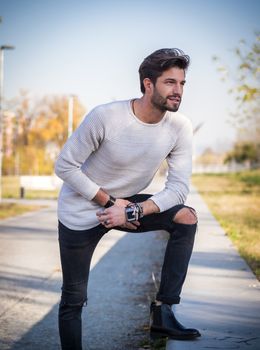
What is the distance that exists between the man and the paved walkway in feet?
1.87

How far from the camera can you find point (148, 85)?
387 centimetres

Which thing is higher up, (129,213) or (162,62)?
(162,62)

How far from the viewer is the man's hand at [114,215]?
378 centimetres

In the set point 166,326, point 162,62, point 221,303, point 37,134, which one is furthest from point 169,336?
point 37,134

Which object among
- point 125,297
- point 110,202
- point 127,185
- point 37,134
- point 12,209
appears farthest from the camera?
point 37,134

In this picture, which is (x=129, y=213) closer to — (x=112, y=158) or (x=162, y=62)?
(x=112, y=158)

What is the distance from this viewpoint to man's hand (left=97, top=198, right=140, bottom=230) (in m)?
3.78

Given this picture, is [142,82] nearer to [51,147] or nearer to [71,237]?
[71,237]

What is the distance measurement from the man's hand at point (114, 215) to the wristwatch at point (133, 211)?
0.08 feet

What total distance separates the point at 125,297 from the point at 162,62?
3.40 m

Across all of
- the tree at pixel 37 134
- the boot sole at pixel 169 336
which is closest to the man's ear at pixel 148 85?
the boot sole at pixel 169 336

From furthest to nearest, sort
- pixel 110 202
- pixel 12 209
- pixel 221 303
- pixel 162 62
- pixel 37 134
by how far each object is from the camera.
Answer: pixel 37 134, pixel 12 209, pixel 221 303, pixel 110 202, pixel 162 62

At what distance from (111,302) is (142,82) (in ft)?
9.96

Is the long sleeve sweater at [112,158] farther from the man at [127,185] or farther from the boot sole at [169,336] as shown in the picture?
the boot sole at [169,336]
